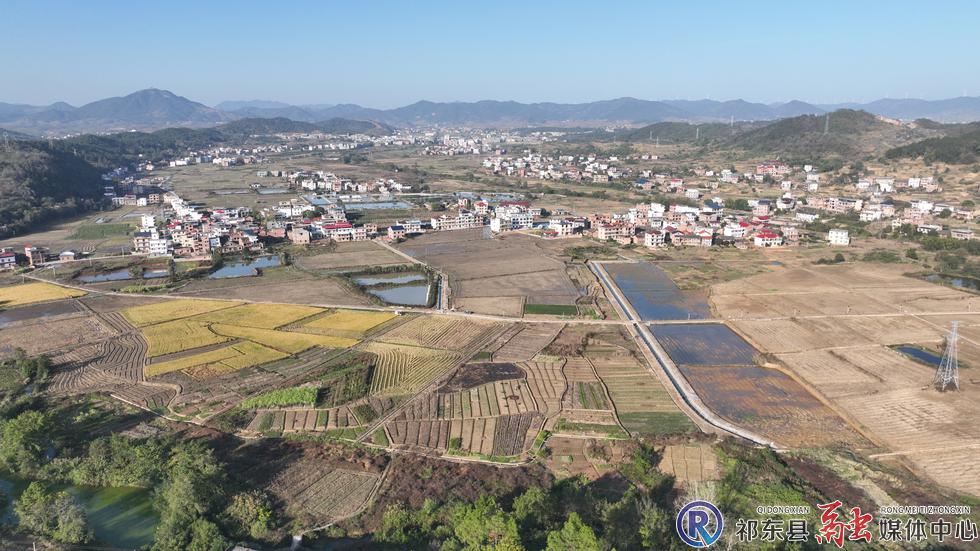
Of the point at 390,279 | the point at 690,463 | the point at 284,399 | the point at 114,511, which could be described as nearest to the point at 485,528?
the point at 690,463

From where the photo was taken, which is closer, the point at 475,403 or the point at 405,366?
the point at 475,403

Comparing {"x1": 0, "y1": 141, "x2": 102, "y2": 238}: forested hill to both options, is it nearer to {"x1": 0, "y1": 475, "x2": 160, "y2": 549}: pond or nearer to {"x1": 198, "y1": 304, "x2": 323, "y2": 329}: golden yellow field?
{"x1": 198, "y1": 304, "x2": 323, "y2": 329}: golden yellow field

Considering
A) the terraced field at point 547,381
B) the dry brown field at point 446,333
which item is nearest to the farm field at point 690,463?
the terraced field at point 547,381

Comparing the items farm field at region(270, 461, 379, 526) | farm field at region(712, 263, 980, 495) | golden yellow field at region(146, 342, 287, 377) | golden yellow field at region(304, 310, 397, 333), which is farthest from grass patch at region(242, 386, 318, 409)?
farm field at region(712, 263, 980, 495)

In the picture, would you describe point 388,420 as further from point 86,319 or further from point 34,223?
point 34,223

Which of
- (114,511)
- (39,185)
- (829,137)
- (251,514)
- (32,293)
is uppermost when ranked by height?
(829,137)

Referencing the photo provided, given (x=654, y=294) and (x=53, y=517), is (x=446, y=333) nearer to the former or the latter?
(x=654, y=294)

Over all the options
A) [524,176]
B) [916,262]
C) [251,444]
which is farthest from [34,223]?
[916,262]
